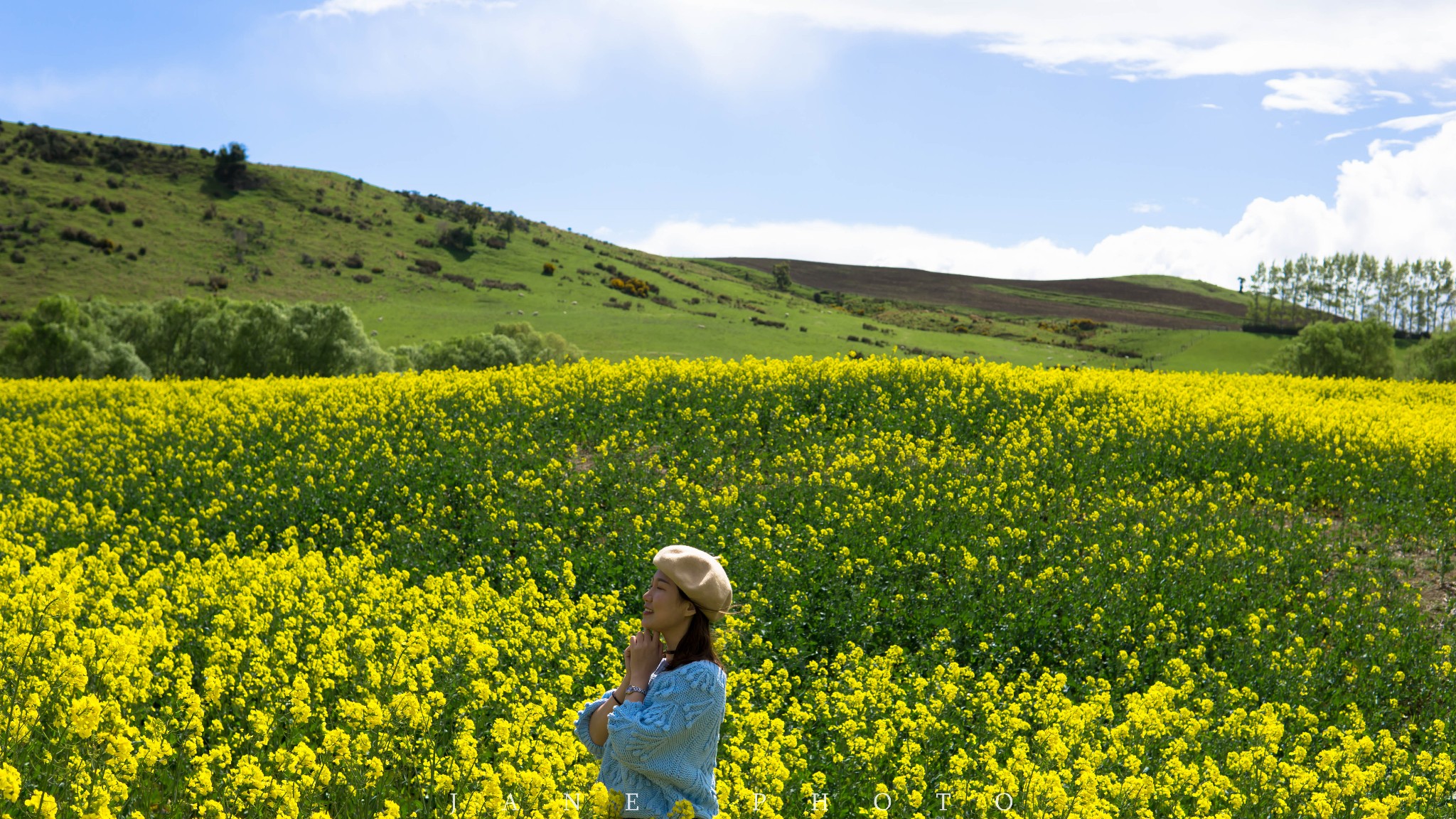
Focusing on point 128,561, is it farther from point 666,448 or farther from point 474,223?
point 474,223

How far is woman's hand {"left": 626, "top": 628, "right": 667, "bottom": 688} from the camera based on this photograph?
3715 millimetres

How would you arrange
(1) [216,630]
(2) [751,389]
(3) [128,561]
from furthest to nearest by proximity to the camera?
(2) [751,389], (3) [128,561], (1) [216,630]

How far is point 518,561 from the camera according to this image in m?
11.9

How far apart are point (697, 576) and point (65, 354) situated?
53773 millimetres

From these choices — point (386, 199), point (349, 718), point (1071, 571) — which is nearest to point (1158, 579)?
point (1071, 571)

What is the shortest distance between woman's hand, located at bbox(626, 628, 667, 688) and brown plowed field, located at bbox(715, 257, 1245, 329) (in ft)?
483

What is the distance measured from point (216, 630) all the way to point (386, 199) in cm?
14497

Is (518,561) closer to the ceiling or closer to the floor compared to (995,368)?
closer to the floor

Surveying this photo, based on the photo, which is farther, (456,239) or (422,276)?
(456,239)

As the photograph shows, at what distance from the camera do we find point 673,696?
11.8 feet

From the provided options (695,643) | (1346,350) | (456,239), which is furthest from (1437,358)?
(456,239)

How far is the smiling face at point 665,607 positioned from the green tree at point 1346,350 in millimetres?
77294

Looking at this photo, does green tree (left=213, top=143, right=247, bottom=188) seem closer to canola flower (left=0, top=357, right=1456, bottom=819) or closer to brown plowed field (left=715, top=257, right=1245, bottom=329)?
brown plowed field (left=715, top=257, right=1245, bottom=329)

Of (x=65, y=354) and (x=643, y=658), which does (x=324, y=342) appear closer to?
(x=65, y=354)
